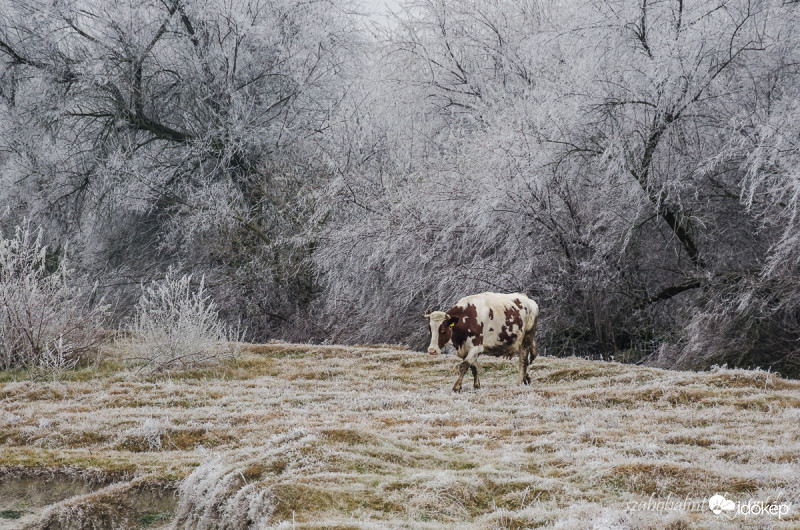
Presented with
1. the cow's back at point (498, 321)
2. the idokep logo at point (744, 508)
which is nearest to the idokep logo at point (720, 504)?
the idokep logo at point (744, 508)

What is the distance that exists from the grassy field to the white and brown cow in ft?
1.71

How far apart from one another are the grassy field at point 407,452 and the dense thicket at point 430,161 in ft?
11.1

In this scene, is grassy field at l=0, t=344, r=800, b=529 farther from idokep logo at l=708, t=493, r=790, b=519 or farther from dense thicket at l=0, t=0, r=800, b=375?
dense thicket at l=0, t=0, r=800, b=375

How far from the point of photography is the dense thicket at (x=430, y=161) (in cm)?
1304

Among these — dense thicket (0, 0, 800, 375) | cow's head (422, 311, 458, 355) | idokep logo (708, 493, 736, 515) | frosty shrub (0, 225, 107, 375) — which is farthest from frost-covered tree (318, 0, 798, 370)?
idokep logo (708, 493, 736, 515)

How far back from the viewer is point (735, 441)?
6887 mm

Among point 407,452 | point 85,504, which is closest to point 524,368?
point 407,452

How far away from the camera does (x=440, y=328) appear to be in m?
A: 9.45

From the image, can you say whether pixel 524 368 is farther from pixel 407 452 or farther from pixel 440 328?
pixel 407 452

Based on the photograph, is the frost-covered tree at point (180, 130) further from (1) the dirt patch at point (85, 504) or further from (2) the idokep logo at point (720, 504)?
(2) the idokep logo at point (720, 504)

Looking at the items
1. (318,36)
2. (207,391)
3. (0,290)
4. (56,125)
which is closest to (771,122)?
(207,391)

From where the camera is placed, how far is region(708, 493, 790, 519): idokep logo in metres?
4.86

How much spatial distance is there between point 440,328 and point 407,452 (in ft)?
9.59

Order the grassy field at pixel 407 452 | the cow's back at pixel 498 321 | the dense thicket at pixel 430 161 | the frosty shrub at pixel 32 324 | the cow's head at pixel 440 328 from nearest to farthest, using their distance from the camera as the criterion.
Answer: the grassy field at pixel 407 452 < the cow's head at pixel 440 328 < the cow's back at pixel 498 321 < the frosty shrub at pixel 32 324 < the dense thicket at pixel 430 161
